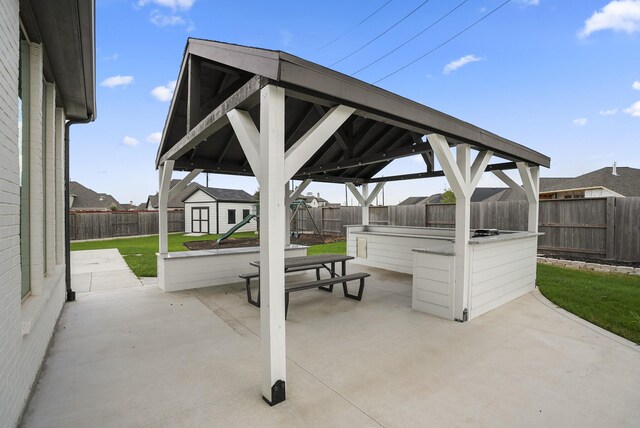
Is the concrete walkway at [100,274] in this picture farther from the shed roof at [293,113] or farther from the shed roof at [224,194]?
the shed roof at [224,194]

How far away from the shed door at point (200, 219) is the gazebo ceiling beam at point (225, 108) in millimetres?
16079

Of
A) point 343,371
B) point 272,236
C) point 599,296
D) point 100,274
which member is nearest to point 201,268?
point 100,274

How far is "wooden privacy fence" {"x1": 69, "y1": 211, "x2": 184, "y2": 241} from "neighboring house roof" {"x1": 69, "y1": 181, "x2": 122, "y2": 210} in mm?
16235

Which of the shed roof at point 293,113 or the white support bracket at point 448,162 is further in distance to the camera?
the white support bracket at point 448,162

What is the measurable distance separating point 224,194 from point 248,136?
19.1 metres

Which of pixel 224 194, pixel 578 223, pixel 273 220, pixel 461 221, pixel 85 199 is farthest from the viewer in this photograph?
pixel 85 199

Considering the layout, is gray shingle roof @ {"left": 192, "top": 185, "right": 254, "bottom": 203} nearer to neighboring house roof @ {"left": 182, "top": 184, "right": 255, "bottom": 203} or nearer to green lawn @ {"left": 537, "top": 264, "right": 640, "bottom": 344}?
neighboring house roof @ {"left": 182, "top": 184, "right": 255, "bottom": 203}

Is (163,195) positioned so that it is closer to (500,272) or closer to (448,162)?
(448,162)

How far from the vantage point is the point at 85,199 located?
3120cm

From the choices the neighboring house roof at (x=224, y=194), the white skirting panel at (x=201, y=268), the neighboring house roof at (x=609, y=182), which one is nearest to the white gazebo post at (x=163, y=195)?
the white skirting panel at (x=201, y=268)

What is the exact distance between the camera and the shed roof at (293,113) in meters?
2.33

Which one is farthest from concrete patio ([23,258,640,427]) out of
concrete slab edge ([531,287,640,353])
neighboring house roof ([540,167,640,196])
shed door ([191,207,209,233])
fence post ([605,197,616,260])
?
neighboring house roof ([540,167,640,196])

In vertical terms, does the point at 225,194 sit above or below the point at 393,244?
above

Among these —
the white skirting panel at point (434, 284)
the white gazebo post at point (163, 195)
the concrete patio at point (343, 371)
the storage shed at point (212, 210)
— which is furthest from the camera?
the storage shed at point (212, 210)
